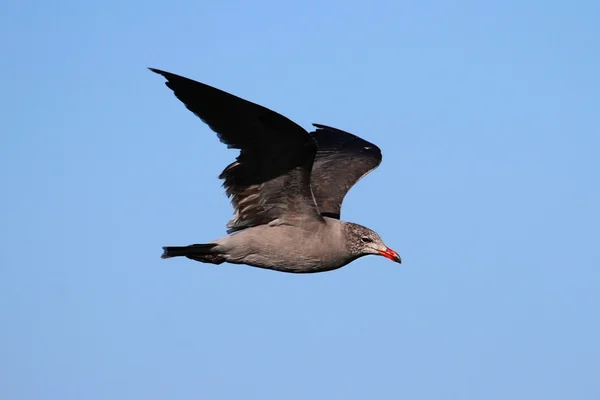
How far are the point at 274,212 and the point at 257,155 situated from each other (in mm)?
1304

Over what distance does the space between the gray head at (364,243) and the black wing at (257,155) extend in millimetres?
632

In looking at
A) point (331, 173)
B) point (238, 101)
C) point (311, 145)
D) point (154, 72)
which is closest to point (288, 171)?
point (311, 145)

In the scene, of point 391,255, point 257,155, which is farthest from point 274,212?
point 391,255

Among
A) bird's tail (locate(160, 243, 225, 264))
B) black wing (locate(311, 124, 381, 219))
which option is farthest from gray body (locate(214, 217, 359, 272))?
black wing (locate(311, 124, 381, 219))

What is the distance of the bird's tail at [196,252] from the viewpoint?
15.1m

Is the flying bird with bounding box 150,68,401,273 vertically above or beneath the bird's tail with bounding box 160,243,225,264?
above

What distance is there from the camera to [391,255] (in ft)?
51.5

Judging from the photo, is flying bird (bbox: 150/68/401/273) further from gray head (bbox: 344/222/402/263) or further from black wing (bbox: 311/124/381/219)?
black wing (bbox: 311/124/381/219)

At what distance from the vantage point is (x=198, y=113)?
1366cm

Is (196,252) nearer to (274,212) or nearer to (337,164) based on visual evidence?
(274,212)

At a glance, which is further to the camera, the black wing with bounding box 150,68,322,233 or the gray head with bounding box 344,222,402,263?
the gray head with bounding box 344,222,402,263

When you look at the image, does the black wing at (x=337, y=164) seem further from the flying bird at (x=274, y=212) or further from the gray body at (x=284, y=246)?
the gray body at (x=284, y=246)

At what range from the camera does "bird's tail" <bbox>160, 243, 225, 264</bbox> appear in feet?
49.5

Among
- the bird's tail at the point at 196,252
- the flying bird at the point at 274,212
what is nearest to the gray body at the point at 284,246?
the flying bird at the point at 274,212
